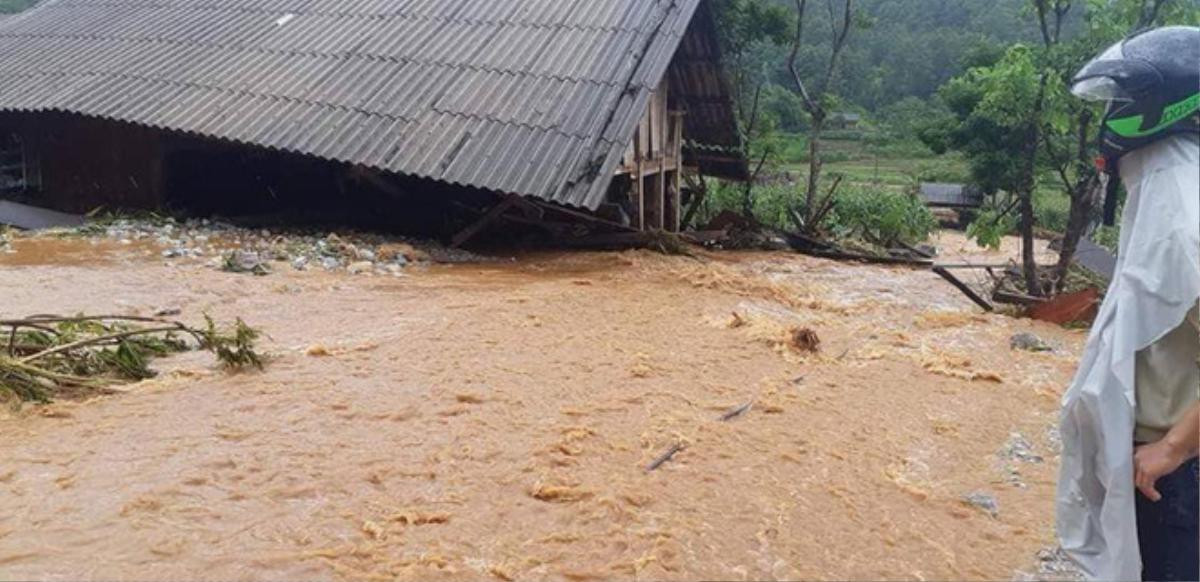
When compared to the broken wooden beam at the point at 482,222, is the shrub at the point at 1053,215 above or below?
below

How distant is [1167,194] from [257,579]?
2.94 meters

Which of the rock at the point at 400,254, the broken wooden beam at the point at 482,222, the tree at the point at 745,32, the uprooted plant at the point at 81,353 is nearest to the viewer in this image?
the uprooted plant at the point at 81,353

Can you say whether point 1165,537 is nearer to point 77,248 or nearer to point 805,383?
point 805,383

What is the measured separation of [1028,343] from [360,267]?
21.2ft

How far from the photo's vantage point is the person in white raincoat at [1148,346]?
2100 millimetres

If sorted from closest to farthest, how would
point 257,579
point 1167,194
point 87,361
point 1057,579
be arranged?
point 1167,194 → point 257,579 → point 1057,579 → point 87,361

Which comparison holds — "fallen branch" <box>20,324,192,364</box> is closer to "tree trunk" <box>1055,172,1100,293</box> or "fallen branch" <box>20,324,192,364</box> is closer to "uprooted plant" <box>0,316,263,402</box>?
"uprooted plant" <box>0,316,263,402</box>

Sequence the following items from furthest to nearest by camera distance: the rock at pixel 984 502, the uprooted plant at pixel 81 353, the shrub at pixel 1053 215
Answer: the shrub at pixel 1053 215, the uprooted plant at pixel 81 353, the rock at pixel 984 502

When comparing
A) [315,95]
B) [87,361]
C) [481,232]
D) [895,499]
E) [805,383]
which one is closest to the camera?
[895,499]

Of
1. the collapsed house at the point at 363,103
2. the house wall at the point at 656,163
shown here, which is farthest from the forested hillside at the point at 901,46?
the collapsed house at the point at 363,103

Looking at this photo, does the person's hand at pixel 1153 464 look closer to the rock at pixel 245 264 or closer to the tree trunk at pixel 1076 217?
the rock at pixel 245 264

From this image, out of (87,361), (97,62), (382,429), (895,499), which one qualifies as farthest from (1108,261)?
(97,62)

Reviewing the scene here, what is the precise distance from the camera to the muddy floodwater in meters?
3.45

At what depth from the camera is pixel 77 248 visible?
33.9 ft
